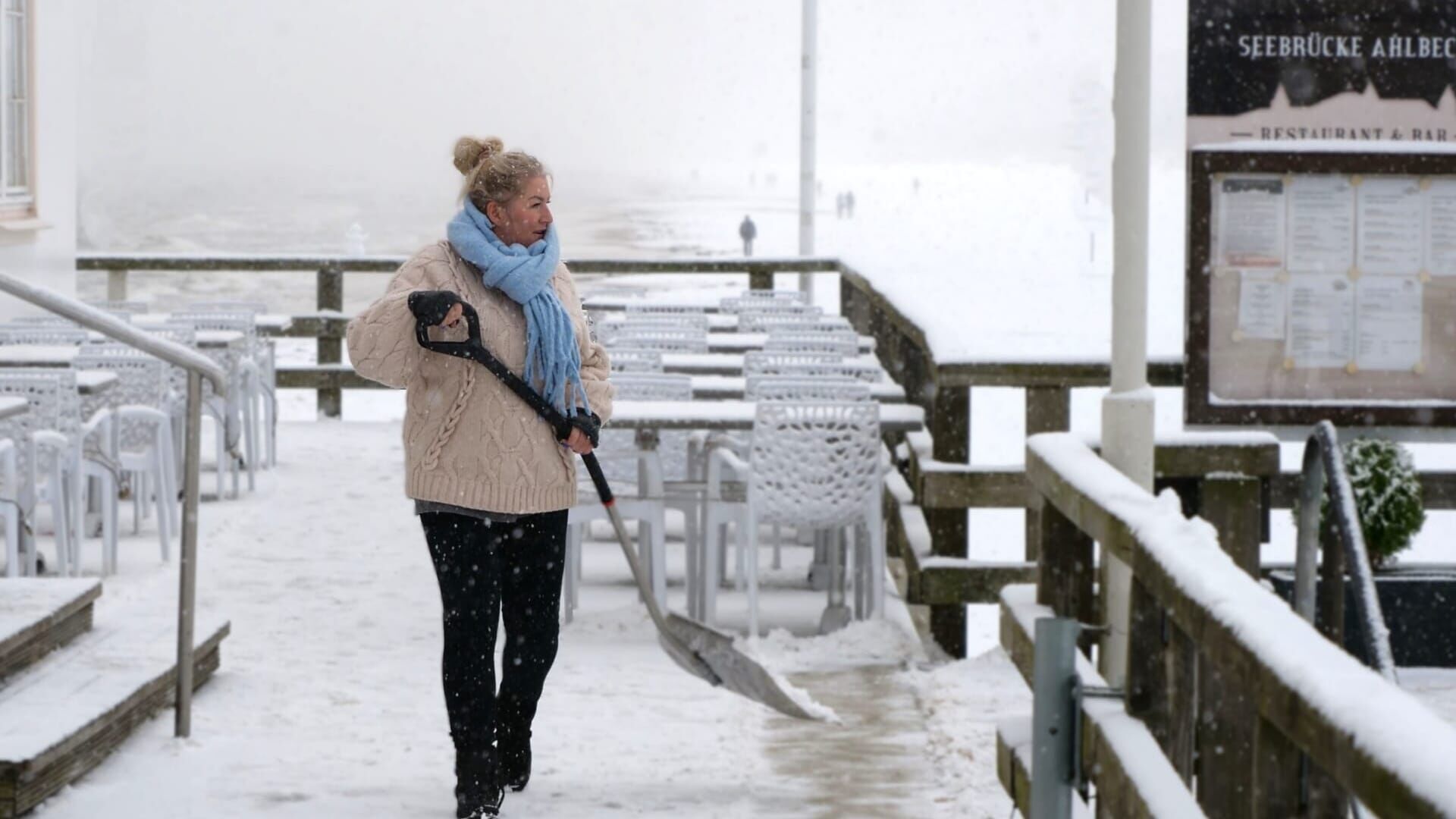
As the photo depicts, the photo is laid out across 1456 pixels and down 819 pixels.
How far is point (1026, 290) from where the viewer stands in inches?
2127

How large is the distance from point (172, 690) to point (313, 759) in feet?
2.16

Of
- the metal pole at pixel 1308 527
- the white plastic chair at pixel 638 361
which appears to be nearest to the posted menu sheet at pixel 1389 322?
the metal pole at pixel 1308 527

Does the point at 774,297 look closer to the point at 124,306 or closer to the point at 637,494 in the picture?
the point at 124,306

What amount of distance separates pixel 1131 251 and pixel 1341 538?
2.66 ft

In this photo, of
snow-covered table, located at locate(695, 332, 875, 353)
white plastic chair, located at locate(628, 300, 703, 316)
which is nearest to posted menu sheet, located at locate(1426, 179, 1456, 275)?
snow-covered table, located at locate(695, 332, 875, 353)

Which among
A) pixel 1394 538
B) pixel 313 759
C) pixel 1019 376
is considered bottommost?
pixel 313 759

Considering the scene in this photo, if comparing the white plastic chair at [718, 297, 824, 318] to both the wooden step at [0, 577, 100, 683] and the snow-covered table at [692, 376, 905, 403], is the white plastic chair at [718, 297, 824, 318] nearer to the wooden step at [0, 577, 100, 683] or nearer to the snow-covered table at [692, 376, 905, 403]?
the snow-covered table at [692, 376, 905, 403]

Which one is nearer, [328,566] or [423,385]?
[423,385]

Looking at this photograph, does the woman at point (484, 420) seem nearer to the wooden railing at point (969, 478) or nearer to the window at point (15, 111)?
the wooden railing at point (969, 478)

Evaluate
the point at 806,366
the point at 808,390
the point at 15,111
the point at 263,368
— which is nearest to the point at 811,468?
the point at 808,390

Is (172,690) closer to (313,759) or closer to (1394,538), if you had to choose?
(313,759)

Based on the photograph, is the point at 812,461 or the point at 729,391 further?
the point at 729,391

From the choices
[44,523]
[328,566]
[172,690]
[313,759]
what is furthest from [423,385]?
[44,523]

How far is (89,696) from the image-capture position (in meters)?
5.16
